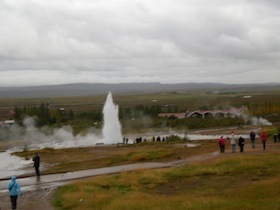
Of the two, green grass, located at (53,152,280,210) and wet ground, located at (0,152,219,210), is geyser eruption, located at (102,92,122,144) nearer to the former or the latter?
wet ground, located at (0,152,219,210)

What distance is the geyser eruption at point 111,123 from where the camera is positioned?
67688mm

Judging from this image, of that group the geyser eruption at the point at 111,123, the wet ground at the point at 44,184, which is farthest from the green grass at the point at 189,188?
the geyser eruption at the point at 111,123

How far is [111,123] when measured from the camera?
69000mm

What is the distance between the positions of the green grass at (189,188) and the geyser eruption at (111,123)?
134 feet

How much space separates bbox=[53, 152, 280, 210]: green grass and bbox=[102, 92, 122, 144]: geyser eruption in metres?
40.9

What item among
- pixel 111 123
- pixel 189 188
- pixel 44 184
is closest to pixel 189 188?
pixel 189 188

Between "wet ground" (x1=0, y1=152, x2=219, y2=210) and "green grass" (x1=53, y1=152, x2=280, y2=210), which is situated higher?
"green grass" (x1=53, y1=152, x2=280, y2=210)

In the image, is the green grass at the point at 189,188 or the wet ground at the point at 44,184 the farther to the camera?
the wet ground at the point at 44,184

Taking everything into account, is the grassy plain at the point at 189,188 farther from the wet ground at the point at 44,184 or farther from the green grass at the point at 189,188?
the wet ground at the point at 44,184

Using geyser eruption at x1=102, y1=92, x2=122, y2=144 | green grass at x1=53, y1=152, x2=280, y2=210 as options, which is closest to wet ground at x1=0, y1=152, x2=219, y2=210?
green grass at x1=53, y1=152, x2=280, y2=210

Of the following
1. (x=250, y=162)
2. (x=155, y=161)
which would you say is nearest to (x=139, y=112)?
(x=155, y=161)

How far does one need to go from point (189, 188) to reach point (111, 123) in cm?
4761

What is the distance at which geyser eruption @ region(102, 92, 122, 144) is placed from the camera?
67.7 meters

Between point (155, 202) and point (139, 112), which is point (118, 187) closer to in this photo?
point (155, 202)
